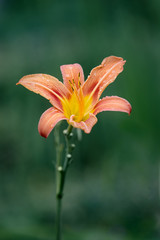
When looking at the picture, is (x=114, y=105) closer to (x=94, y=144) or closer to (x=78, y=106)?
(x=78, y=106)

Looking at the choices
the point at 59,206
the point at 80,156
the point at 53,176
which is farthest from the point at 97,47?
the point at 59,206

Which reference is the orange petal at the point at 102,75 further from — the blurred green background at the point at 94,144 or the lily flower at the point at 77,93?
the blurred green background at the point at 94,144

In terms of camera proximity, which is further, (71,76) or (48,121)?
(71,76)

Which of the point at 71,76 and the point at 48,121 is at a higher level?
the point at 71,76

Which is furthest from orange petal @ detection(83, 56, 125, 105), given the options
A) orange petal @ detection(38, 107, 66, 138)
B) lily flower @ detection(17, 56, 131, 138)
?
orange petal @ detection(38, 107, 66, 138)

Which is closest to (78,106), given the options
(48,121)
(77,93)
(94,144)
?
(77,93)
